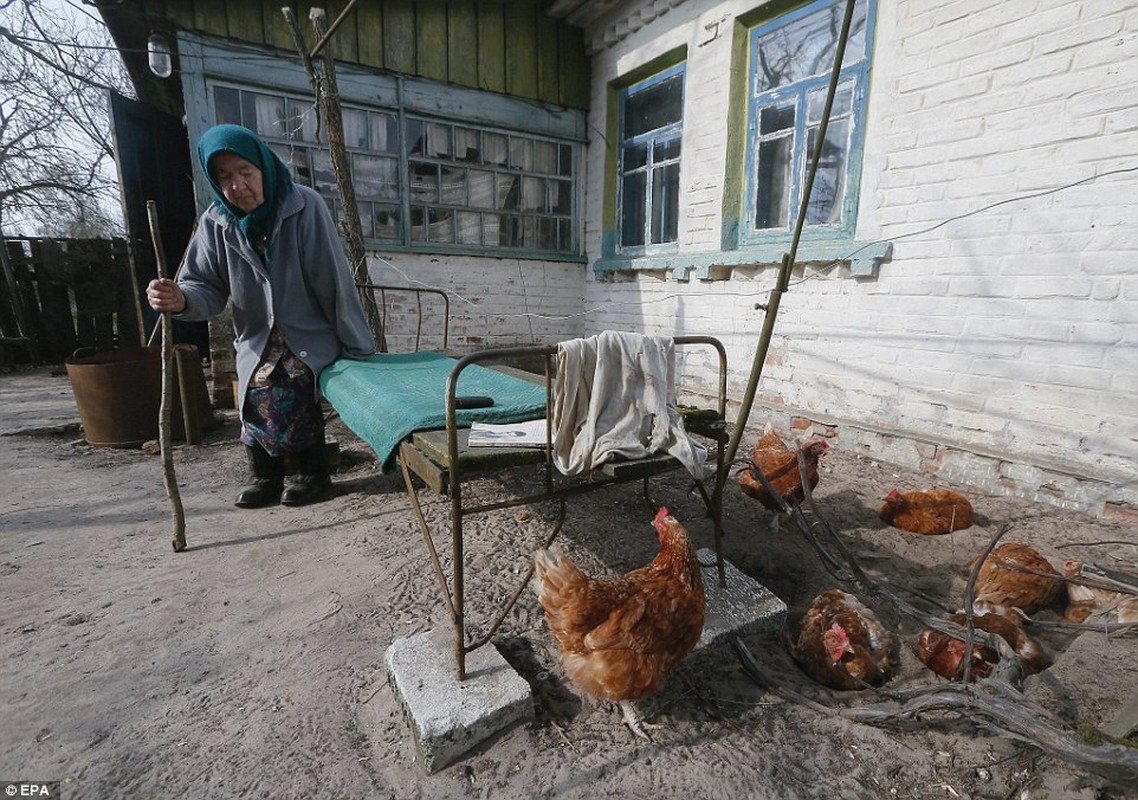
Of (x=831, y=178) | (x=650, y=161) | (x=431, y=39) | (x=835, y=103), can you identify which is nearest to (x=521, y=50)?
(x=431, y=39)

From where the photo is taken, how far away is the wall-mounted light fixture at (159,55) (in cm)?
473

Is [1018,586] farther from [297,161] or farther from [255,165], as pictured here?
[297,161]

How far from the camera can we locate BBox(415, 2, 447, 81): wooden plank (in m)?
5.70

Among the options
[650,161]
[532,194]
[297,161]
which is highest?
[650,161]

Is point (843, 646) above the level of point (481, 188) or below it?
below

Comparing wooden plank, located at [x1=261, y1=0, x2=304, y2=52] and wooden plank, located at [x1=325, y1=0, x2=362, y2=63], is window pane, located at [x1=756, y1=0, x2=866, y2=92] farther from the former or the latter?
wooden plank, located at [x1=261, y1=0, x2=304, y2=52]

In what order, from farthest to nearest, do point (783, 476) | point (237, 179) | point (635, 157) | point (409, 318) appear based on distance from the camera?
point (635, 157) < point (409, 318) < point (783, 476) < point (237, 179)

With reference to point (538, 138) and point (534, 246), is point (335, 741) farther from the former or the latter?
point (538, 138)

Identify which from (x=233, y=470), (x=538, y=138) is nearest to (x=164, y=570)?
(x=233, y=470)

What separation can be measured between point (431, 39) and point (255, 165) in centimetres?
406

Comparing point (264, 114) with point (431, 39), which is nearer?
point (264, 114)

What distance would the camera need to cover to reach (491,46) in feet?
19.9

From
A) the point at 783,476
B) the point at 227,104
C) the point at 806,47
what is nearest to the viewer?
the point at 783,476

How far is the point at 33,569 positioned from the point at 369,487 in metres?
1.65
